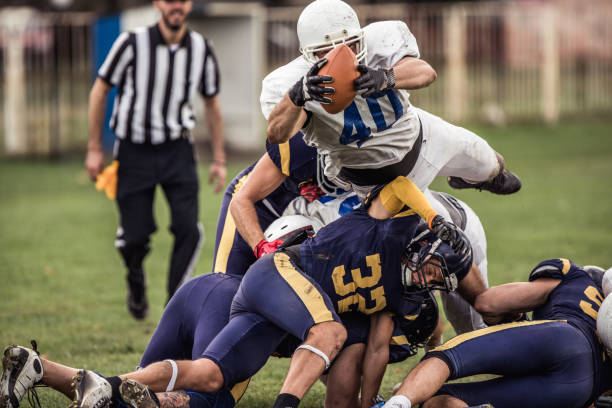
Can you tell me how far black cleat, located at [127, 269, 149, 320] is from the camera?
238 inches

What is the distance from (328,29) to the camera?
396 cm

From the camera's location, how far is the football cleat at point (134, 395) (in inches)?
133

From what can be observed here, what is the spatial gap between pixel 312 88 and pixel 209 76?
291 cm

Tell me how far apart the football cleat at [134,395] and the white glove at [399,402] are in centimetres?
87

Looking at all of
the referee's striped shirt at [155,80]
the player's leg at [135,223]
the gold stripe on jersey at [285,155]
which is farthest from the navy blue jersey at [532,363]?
the referee's striped shirt at [155,80]

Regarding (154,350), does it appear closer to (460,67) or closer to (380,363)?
(380,363)

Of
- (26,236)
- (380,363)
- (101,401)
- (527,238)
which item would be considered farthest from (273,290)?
(26,236)

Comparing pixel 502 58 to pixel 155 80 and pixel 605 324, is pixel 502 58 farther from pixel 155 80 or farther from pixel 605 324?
pixel 605 324

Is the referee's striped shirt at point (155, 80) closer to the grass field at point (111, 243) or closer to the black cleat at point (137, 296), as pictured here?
the black cleat at point (137, 296)

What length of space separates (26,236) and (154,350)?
18.5ft

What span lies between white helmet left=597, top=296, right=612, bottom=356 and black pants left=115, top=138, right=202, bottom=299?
2954 mm

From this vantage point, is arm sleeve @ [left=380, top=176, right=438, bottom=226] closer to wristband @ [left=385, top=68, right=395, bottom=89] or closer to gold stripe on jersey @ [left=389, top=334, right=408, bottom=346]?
wristband @ [left=385, top=68, right=395, bottom=89]

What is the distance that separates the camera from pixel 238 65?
51.1ft

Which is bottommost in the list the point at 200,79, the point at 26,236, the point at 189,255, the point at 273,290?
the point at 26,236
